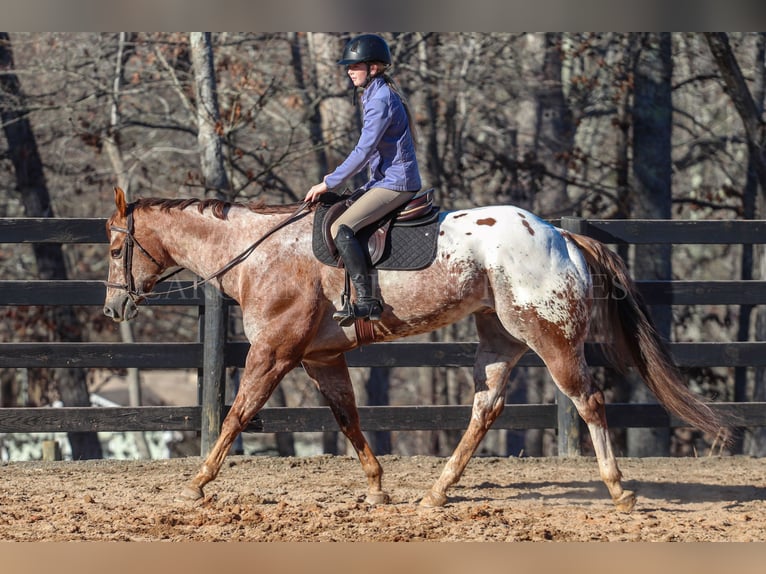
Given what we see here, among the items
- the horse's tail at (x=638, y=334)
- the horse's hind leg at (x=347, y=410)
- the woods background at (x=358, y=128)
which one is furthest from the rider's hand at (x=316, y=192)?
the woods background at (x=358, y=128)

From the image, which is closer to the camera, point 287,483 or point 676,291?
point 287,483

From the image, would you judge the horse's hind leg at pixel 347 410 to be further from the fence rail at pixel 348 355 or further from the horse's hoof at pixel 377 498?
the fence rail at pixel 348 355

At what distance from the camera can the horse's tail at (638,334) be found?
6371 millimetres

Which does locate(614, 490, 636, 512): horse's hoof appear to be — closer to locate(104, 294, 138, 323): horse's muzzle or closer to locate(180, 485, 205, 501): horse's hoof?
locate(180, 485, 205, 501): horse's hoof

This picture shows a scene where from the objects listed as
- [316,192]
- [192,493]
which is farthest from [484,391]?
[192,493]

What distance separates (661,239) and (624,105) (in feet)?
20.1

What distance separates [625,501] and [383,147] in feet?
8.73

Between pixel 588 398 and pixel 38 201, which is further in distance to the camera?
pixel 38 201

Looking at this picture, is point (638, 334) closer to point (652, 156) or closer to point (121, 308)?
point (121, 308)

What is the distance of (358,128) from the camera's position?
1366 cm

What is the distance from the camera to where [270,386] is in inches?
238

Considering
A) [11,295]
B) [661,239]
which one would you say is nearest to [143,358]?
[11,295]

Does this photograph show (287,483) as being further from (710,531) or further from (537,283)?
(710,531)

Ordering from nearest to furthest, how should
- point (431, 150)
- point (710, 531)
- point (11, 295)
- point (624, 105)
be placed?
1. point (710, 531)
2. point (11, 295)
3. point (624, 105)
4. point (431, 150)
